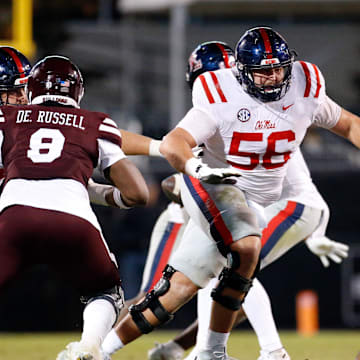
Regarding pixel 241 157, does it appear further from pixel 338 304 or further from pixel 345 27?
pixel 345 27

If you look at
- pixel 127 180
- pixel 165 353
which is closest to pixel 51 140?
pixel 127 180

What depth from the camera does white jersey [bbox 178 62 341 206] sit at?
4.05 meters

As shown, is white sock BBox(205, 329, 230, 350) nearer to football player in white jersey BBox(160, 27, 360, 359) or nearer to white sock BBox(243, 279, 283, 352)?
football player in white jersey BBox(160, 27, 360, 359)

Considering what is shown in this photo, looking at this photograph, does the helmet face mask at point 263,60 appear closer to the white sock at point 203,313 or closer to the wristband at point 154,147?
the wristband at point 154,147

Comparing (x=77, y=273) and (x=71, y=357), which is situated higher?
(x=77, y=273)

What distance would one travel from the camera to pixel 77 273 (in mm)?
3195

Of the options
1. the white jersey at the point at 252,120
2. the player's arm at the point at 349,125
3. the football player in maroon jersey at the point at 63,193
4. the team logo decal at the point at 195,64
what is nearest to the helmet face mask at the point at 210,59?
the team logo decal at the point at 195,64

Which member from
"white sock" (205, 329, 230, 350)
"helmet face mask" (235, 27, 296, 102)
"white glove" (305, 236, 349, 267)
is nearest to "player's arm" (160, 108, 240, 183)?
"helmet face mask" (235, 27, 296, 102)

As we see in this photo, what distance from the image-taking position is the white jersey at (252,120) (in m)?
4.05

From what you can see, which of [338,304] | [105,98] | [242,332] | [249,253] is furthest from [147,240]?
[105,98]

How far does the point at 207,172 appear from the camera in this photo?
362 centimetres

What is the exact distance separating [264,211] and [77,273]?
1.60 m

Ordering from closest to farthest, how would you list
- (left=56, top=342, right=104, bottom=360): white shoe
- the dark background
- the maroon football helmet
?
(left=56, top=342, right=104, bottom=360): white shoe, the maroon football helmet, the dark background

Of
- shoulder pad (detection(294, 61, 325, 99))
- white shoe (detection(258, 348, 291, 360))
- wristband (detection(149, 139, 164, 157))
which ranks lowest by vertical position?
white shoe (detection(258, 348, 291, 360))
